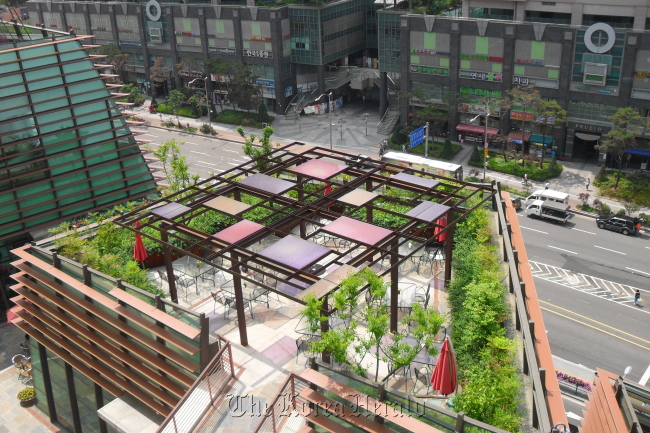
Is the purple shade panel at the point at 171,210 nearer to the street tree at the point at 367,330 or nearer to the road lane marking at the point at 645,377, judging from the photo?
the street tree at the point at 367,330

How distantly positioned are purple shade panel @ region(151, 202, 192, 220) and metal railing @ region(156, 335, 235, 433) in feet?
29.2

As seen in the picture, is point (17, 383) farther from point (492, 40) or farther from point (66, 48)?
point (492, 40)

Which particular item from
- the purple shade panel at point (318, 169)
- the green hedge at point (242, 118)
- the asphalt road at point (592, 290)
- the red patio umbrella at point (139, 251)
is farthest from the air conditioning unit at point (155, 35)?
the red patio umbrella at point (139, 251)

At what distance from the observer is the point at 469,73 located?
83250 mm

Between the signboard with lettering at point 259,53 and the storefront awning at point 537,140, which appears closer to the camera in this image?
the storefront awning at point 537,140

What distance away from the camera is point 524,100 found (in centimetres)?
7562

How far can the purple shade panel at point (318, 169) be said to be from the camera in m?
38.2

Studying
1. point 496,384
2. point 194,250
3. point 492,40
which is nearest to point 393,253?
point 496,384

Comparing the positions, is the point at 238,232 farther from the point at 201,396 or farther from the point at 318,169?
the point at 201,396

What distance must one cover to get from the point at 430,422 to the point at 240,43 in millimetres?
86230

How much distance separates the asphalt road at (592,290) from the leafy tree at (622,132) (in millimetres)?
9259

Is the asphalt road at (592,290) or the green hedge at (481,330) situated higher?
the green hedge at (481,330)

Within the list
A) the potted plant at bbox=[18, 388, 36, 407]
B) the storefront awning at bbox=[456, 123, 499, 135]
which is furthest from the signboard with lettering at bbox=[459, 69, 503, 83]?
the potted plant at bbox=[18, 388, 36, 407]

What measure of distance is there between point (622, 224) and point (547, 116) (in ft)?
53.5
